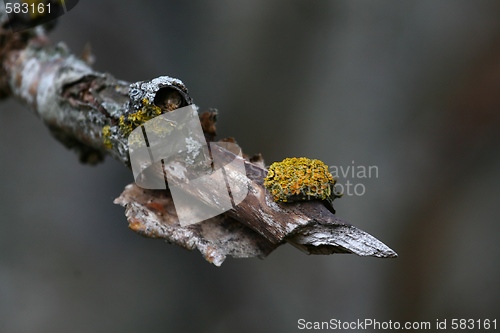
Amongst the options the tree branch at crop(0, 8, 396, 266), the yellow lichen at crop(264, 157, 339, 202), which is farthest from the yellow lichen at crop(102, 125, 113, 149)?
the yellow lichen at crop(264, 157, 339, 202)

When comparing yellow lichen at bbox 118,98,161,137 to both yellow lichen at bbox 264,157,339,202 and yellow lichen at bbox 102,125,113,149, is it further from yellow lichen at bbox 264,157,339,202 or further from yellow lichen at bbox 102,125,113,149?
yellow lichen at bbox 264,157,339,202

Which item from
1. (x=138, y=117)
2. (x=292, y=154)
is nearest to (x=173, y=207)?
(x=138, y=117)

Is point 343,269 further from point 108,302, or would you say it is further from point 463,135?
point 108,302

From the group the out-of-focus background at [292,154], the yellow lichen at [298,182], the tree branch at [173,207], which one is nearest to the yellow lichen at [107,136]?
the tree branch at [173,207]

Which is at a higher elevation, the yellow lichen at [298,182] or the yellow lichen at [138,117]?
the yellow lichen at [138,117]

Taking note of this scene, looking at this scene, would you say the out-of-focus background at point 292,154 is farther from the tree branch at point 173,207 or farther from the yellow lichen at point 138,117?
the yellow lichen at point 138,117

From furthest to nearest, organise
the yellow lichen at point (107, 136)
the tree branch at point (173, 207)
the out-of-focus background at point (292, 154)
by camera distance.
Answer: the out-of-focus background at point (292, 154)
the yellow lichen at point (107, 136)
the tree branch at point (173, 207)
